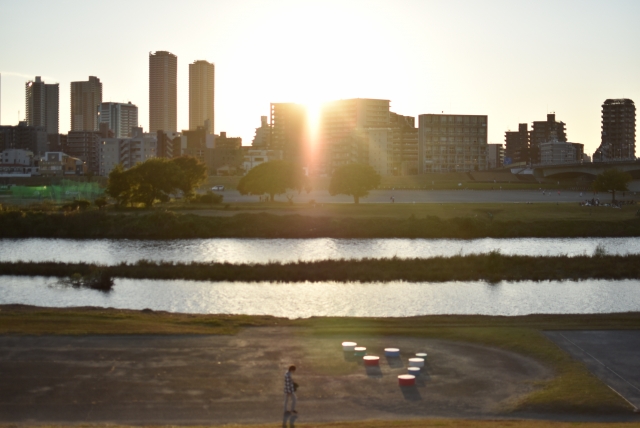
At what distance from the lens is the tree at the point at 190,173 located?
11594 centimetres

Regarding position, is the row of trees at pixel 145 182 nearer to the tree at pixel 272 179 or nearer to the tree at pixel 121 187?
the tree at pixel 121 187

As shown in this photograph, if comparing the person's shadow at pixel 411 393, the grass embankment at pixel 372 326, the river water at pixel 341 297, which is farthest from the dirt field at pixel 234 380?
the river water at pixel 341 297

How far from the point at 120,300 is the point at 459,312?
18.5 meters

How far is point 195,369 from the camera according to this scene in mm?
24500

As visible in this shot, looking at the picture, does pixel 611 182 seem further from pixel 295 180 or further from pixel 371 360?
pixel 371 360

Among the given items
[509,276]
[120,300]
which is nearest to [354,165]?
[509,276]

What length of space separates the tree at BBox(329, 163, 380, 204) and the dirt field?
8268 cm

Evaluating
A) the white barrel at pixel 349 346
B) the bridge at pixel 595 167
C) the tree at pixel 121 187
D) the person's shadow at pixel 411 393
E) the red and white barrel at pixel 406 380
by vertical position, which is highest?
the bridge at pixel 595 167

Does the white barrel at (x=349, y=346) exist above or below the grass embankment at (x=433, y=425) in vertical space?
above

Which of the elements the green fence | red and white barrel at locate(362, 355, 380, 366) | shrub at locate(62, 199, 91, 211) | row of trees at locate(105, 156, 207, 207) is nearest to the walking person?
red and white barrel at locate(362, 355, 380, 366)

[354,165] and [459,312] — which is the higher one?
[354,165]

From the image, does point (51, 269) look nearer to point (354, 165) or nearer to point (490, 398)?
point (490, 398)

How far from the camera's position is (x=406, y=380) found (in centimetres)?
2288

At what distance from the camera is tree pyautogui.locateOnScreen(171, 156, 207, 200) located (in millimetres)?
115938
